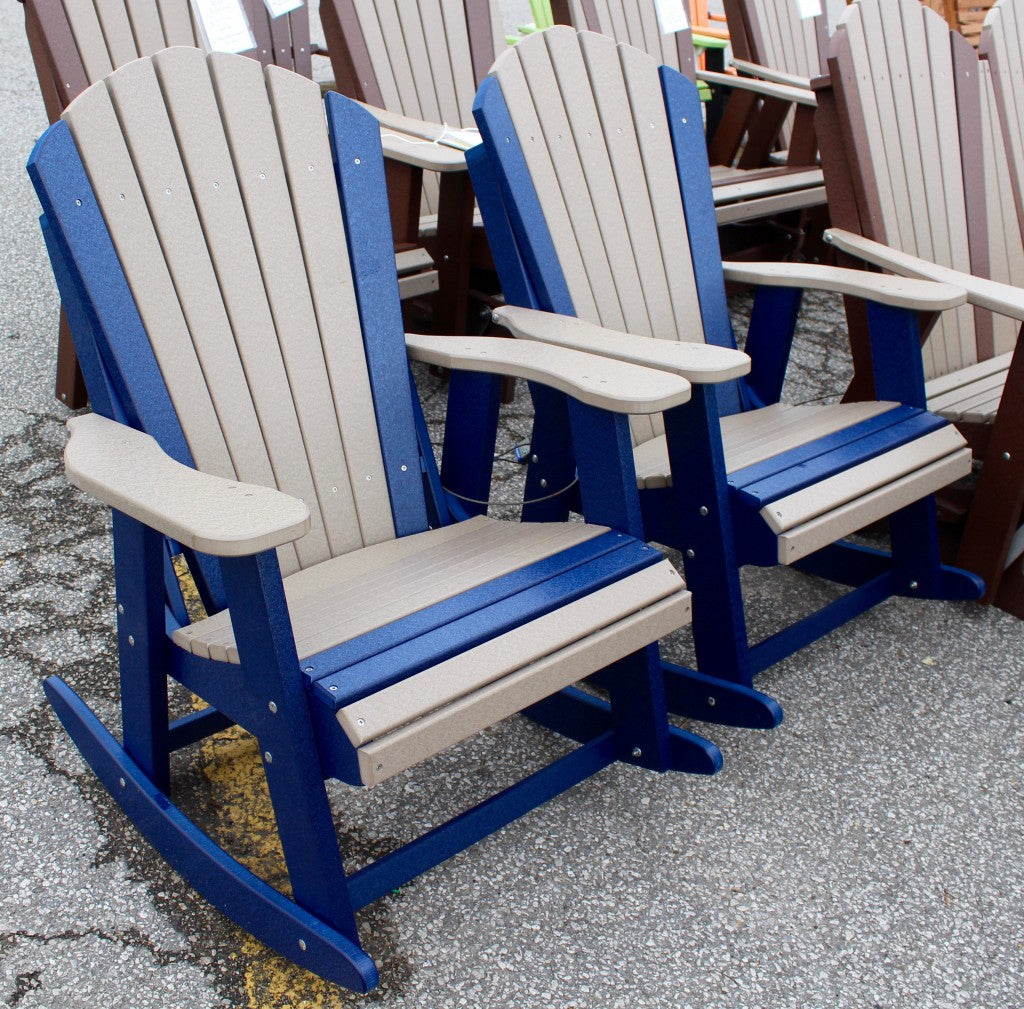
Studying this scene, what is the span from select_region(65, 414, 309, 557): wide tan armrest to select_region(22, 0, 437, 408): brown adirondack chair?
56.2 inches

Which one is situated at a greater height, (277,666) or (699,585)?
(277,666)

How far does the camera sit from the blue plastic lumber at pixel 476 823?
160 cm

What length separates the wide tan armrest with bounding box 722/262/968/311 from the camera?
2.15m

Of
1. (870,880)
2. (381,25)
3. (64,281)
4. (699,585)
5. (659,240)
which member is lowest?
(870,880)

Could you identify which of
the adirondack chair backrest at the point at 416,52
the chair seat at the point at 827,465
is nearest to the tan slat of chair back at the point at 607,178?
the chair seat at the point at 827,465

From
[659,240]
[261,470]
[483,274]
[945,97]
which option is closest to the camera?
[261,470]

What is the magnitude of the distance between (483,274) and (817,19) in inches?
83.5

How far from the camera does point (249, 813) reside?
1.89m

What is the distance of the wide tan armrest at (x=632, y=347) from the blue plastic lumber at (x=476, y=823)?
62cm

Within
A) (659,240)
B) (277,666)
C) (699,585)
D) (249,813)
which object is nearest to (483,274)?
(659,240)

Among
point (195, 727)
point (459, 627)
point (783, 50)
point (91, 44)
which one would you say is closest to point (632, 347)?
point (459, 627)

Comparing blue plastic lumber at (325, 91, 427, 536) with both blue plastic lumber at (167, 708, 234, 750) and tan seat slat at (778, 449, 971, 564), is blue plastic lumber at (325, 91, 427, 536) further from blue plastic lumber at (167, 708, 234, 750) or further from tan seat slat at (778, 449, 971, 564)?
tan seat slat at (778, 449, 971, 564)

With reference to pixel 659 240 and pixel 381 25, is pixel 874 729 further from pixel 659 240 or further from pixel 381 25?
pixel 381 25

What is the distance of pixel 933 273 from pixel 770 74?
195 cm
